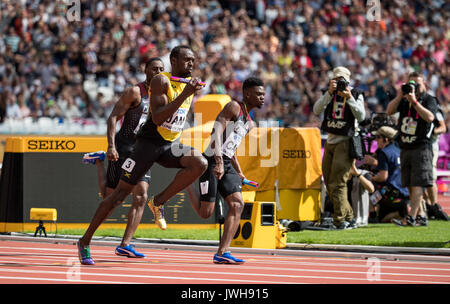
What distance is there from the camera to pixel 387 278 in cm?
890

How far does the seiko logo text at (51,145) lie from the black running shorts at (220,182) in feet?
14.0

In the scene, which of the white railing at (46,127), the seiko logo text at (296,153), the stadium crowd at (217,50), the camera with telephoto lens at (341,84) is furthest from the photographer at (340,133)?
the white railing at (46,127)

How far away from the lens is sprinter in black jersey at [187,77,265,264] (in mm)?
9969

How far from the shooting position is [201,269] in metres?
9.57

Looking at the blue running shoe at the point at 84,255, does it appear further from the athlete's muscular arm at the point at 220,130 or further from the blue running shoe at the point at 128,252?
the athlete's muscular arm at the point at 220,130

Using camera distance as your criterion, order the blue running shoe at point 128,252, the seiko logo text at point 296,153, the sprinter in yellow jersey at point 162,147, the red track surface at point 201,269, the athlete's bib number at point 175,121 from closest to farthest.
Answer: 1. the red track surface at point 201,269
2. the sprinter in yellow jersey at point 162,147
3. the athlete's bib number at point 175,121
4. the blue running shoe at point 128,252
5. the seiko logo text at point 296,153

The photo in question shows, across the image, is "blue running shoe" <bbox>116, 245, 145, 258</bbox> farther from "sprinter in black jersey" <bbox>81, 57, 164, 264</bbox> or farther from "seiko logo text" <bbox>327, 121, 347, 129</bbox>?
"seiko logo text" <bbox>327, 121, 347, 129</bbox>

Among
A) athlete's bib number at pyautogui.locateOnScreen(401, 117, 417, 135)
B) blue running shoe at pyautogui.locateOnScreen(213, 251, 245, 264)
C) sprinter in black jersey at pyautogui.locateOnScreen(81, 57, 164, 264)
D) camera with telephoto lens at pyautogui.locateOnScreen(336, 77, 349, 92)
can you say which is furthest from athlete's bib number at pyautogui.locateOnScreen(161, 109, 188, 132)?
athlete's bib number at pyautogui.locateOnScreen(401, 117, 417, 135)

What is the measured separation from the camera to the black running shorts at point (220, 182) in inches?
395

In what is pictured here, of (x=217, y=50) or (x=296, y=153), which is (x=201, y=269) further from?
(x=217, y=50)

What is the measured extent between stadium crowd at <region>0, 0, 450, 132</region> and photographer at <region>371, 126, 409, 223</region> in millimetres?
6203

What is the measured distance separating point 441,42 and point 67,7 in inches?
437

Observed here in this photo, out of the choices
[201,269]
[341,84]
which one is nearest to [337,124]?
[341,84]
